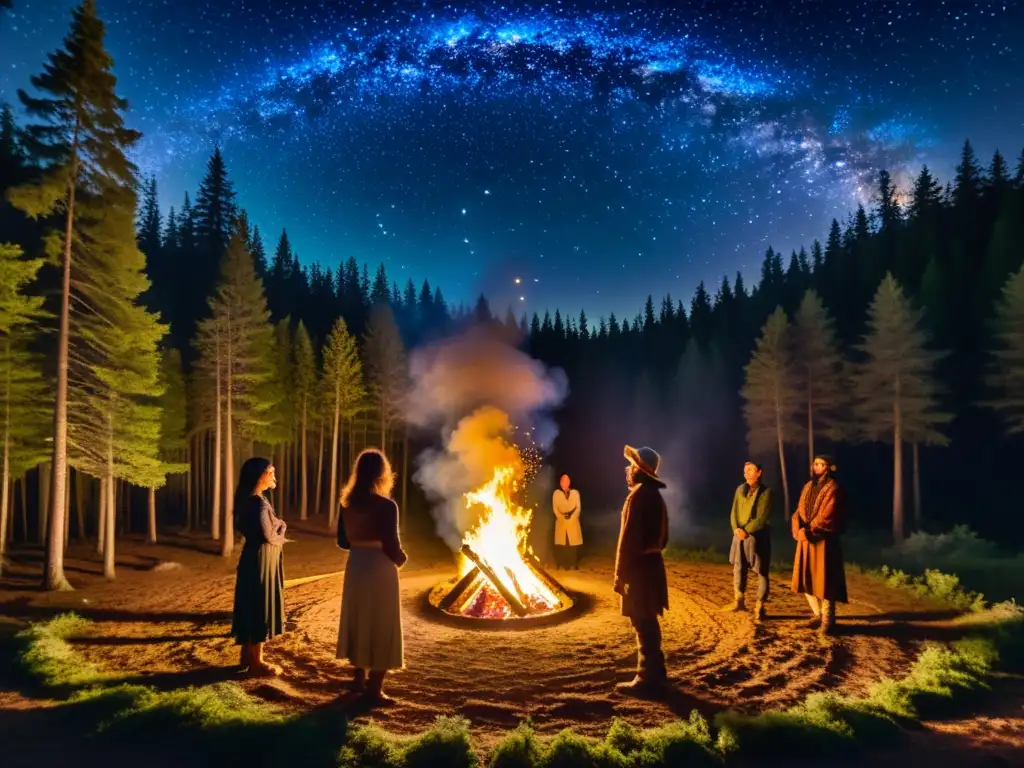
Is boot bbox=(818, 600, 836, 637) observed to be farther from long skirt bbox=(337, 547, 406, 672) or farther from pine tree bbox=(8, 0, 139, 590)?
pine tree bbox=(8, 0, 139, 590)

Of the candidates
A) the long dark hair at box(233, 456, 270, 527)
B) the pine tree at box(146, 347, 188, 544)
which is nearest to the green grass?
the long dark hair at box(233, 456, 270, 527)

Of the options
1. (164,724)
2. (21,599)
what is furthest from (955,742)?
(21,599)

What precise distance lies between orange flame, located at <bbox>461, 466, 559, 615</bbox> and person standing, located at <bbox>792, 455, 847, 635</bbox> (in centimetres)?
451

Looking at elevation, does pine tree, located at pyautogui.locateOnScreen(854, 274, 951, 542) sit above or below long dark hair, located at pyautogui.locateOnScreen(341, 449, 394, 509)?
above

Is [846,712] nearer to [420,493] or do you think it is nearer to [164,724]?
[164,724]

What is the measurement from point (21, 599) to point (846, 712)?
16514 mm

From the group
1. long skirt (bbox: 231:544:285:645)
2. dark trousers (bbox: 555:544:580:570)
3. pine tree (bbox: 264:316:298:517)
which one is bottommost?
dark trousers (bbox: 555:544:580:570)

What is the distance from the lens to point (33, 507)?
35531mm

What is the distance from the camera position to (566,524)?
1568cm

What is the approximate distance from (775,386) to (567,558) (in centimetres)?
2416

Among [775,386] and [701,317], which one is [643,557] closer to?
[775,386]

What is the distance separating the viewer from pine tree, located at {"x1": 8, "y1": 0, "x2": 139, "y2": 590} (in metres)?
14.7

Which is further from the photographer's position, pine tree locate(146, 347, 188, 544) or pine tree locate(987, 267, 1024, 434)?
pine tree locate(146, 347, 188, 544)

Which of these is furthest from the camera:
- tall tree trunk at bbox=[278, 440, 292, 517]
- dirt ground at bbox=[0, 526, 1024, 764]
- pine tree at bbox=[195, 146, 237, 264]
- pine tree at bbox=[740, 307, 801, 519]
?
pine tree at bbox=[195, 146, 237, 264]
